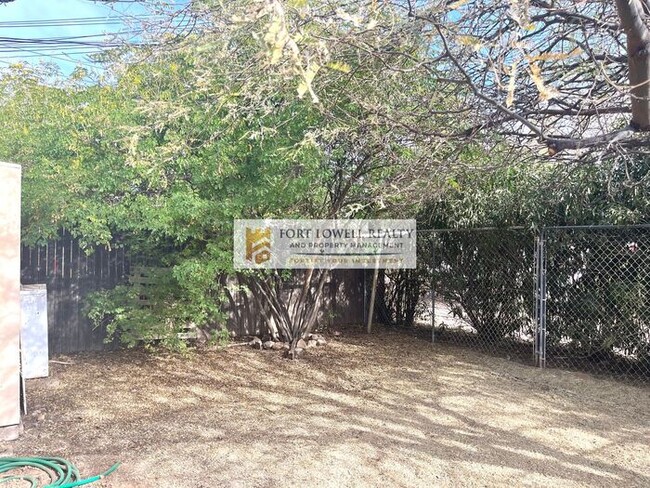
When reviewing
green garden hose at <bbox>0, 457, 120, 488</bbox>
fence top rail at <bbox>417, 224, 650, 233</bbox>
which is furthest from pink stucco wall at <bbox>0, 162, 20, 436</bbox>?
fence top rail at <bbox>417, 224, 650, 233</bbox>

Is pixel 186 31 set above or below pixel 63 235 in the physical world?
above

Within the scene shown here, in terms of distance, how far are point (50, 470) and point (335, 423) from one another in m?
1.98

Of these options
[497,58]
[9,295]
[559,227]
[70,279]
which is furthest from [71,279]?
[559,227]

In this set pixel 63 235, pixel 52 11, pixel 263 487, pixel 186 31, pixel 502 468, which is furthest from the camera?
pixel 52 11

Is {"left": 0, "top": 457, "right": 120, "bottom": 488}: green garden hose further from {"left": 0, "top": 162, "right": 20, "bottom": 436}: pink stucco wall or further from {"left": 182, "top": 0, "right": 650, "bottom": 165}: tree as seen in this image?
{"left": 182, "top": 0, "right": 650, "bottom": 165}: tree

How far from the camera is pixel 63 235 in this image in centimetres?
598

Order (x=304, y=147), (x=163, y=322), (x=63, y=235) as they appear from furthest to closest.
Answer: (x=63, y=235), (x=163, y=322), (x=304, y=147)

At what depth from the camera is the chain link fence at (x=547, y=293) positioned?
521 cm

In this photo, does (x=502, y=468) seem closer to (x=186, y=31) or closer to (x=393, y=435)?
(x=393, y=435)

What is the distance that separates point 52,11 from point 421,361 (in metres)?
6.75

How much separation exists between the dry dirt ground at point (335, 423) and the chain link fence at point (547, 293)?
1.45 feet

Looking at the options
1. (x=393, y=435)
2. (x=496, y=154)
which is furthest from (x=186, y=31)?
(x=393, y=435)

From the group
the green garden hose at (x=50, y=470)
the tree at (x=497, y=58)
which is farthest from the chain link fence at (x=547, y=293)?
the green garden hose at (x=50, y=470)

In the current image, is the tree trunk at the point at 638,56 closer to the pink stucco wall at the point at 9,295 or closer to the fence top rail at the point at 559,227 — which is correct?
the fence top rail at the point at 559,227
